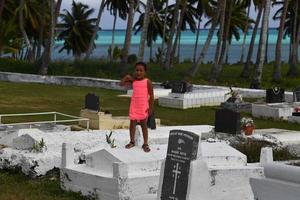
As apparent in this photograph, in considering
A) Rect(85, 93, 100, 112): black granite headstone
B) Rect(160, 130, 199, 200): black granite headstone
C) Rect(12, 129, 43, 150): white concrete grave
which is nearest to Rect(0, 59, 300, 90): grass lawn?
Rect(85, 93, 100, 112): black granite headstone

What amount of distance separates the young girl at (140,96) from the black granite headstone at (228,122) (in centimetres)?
425

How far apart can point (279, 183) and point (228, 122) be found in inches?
276

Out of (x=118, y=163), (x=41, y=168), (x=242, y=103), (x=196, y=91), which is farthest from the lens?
(x=196, y=91)

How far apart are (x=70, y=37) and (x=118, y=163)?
55764 millimetres

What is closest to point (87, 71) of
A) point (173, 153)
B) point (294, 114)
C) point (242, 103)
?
point (242, 103)

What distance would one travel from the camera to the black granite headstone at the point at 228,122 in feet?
46.1

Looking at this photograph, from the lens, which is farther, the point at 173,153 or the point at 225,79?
the point at 225,79

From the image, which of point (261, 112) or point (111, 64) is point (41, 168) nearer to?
point (261, 112)

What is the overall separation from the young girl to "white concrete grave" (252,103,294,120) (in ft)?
35.8

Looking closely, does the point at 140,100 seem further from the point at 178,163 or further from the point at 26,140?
the point at 26,140

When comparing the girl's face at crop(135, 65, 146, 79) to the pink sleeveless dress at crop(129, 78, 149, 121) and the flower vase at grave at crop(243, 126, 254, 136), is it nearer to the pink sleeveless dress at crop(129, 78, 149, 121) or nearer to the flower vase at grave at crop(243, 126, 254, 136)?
the pink sleeveless dress at crop(129, 78, 149, 121)

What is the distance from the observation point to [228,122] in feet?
46.5

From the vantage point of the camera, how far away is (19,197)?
368 inches

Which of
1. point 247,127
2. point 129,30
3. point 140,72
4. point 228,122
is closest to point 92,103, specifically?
point 228,122
